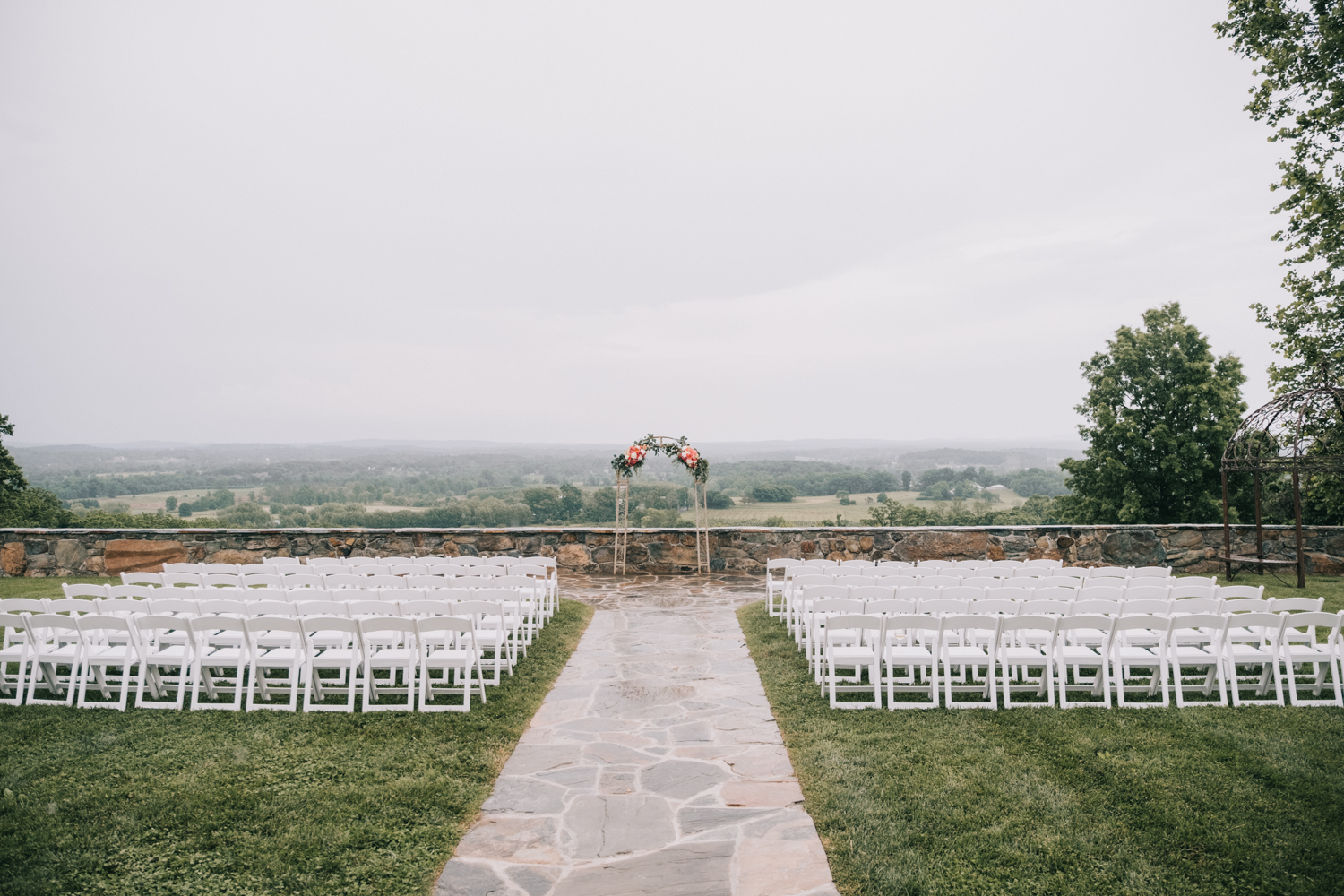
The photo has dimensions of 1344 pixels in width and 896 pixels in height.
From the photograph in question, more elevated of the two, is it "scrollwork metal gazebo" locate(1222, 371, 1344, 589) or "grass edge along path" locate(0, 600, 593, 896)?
"scrollwork metal gazebo" locate(1222, 371, 1344, 589)

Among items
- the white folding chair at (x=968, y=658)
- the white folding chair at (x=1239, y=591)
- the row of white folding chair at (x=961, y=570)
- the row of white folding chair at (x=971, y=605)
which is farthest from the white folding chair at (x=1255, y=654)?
the row of white folding chair at (x=961, y=570)

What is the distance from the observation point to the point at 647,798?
13.3ft

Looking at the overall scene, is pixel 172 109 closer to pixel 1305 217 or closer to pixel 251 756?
pixel 251 756

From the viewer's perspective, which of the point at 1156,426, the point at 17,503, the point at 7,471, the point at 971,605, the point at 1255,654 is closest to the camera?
the point at 1255,654

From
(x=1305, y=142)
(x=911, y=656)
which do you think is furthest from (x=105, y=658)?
(x=1305, y=142)

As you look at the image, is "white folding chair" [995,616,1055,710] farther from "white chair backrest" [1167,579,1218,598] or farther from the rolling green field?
the rolling green field

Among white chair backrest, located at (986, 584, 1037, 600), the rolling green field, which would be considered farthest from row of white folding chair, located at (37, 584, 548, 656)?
the rolling green field

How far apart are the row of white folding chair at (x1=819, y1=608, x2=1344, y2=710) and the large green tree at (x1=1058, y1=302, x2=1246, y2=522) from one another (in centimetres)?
1453

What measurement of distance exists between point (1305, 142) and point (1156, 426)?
8643 millimetres

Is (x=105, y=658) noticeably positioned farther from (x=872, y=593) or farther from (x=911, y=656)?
(x=872, y=593)

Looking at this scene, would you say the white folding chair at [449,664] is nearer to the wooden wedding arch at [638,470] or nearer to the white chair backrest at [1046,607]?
the white chair backrest at [1046,607]

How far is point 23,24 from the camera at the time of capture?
17.8 meters

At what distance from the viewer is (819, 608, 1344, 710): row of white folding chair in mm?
5309

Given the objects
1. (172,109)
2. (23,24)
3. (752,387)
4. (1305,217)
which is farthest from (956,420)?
(23,24)
